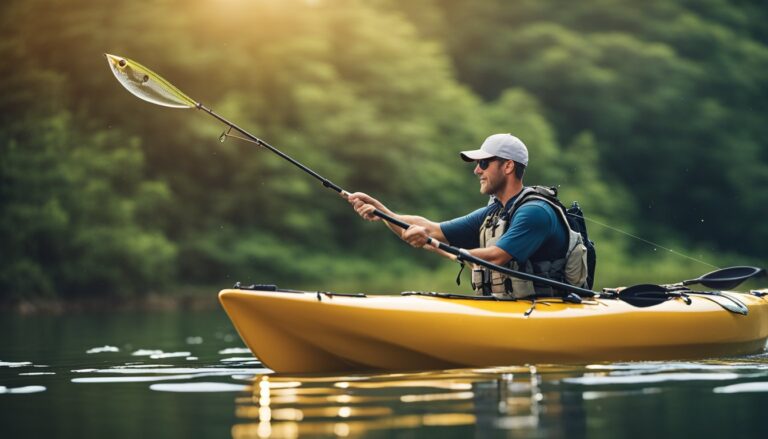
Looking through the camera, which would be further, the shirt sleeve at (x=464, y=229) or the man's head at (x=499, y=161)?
the shirt sleeve at (x=464, y=229)

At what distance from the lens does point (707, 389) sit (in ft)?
15.6

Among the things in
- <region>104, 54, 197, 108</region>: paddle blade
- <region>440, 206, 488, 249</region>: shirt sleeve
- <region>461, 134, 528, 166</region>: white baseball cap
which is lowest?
<region>440, 206, 488, 249</region>: shirt sleeve

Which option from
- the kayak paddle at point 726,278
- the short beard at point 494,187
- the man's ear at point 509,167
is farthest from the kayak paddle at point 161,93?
the kayak paddle at point 726,278

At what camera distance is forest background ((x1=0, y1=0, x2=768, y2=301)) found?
54.6 feet

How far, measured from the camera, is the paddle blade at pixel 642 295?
235 inches

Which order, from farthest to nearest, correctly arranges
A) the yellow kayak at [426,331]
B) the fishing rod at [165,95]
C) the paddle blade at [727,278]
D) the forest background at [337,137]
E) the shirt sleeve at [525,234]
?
the forest background at [337,137], the paddle blade at [727,278], the fishing rod at [165,95], the shirt sleeve at [525,234], the yellow kayak at [426,331]

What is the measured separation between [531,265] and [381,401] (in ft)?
5.82

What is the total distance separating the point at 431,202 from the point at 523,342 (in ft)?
Answer: 45.5

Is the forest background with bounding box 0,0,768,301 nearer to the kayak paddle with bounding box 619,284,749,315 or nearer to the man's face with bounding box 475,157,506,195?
the kayak paddle with bounding box 619,284,749,315

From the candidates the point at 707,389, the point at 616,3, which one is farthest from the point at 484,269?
the point at 616,3

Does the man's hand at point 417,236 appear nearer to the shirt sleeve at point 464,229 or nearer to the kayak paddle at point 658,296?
the shirt sleeve at point 464,229

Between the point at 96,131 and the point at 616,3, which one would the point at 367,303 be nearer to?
the point at 96,131

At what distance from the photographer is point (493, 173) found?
6008 millimetres

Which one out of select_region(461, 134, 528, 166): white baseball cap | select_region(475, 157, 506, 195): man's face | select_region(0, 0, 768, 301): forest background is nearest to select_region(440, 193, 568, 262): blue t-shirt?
select_region(475, 157, 506, 195): man's face
